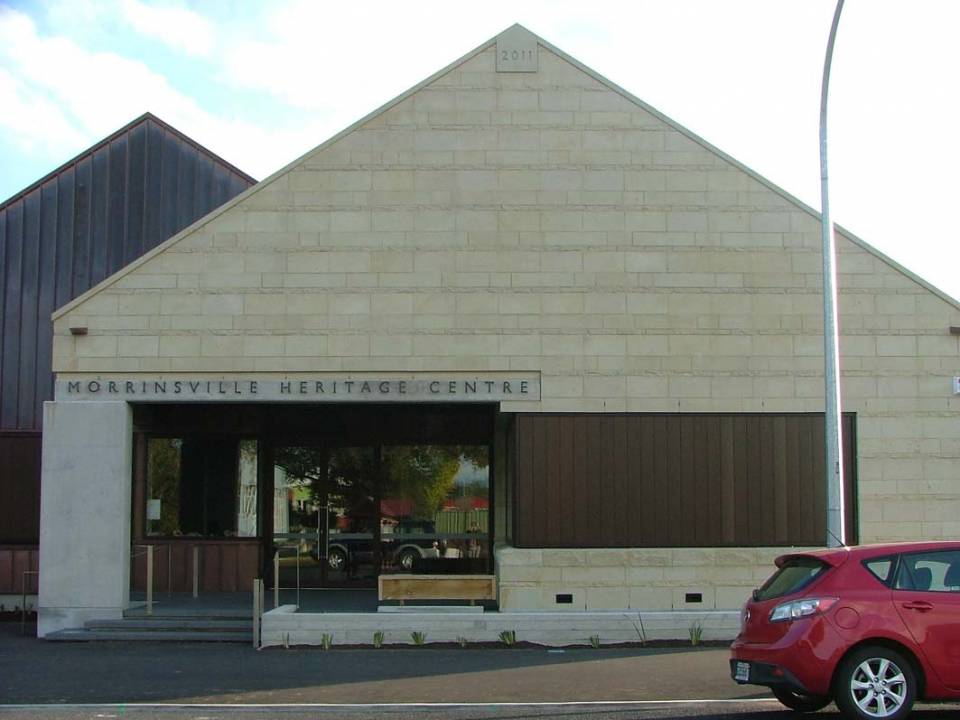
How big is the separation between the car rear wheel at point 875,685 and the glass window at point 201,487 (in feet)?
43.0

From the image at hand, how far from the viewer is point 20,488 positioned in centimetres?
2031

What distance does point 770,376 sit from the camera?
56.2ft

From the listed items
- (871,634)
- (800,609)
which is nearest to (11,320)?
(800,609)

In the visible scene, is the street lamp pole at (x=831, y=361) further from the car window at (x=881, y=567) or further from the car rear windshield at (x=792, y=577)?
the car window at (x=881, y=567)

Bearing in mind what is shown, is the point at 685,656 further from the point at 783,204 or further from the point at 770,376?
the point at 783,204

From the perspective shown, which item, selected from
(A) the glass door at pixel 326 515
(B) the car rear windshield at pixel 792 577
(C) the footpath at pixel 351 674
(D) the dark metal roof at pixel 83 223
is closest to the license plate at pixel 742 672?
(B) the car rear windshield at pixel 792 577

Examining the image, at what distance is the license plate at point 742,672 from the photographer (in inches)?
396

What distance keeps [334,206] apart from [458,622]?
20.0 feet

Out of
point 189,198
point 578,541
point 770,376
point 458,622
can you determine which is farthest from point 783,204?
point 189,198

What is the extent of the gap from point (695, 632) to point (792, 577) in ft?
19.7

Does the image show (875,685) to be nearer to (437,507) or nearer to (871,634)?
(871,634)

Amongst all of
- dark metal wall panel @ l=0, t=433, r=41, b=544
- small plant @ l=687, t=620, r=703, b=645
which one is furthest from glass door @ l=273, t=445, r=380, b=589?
small plant @ l=687, t=620, r=703, b=645

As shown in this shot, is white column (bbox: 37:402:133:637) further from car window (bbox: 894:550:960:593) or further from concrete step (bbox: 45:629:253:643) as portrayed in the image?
car window (bbox: 894:550:960:593)

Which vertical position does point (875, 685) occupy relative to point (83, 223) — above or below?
below
